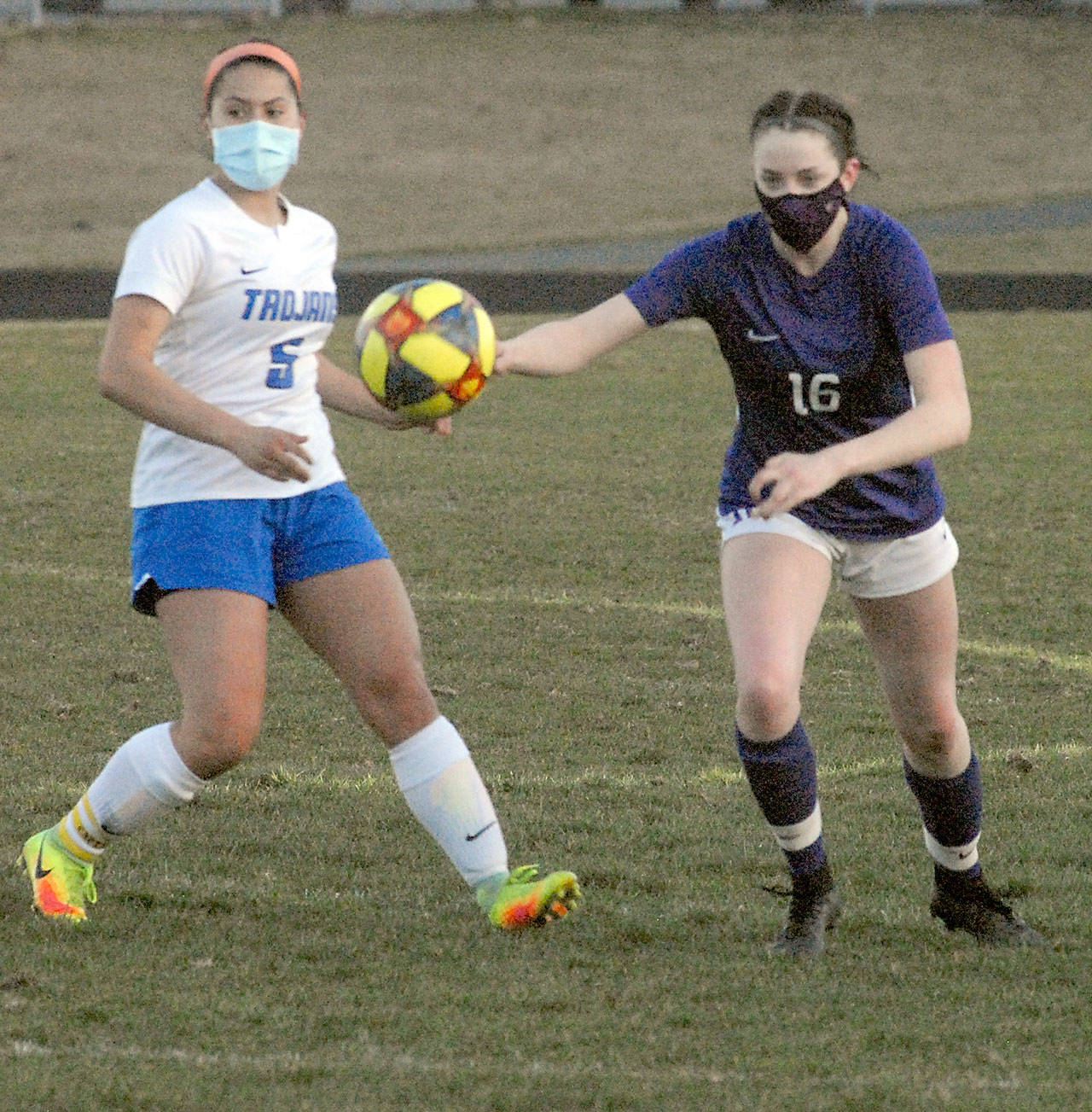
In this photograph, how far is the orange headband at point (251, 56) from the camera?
200 inches

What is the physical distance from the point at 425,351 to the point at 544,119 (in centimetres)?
3214

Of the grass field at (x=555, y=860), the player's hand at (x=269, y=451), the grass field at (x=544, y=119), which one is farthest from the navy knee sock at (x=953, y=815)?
the grass field at (x=544, y=119)

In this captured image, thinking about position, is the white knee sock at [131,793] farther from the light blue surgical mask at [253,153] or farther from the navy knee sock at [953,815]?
the navy knee sock at [953,815]

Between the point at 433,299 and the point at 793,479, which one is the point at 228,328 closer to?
the point at 433,299

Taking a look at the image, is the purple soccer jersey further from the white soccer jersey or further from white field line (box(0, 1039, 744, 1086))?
white field line (box(0, 1039, 744, 1086))

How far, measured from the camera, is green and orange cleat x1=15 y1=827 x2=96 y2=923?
5156mm

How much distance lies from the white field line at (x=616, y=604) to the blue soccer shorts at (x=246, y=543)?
4073 mm

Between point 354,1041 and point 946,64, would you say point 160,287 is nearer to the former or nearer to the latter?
point 354,1041

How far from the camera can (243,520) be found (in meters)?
4.96

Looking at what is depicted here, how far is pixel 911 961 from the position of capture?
4.93m

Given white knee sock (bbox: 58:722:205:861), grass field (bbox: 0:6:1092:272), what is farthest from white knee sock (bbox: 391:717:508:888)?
grass field (bbox: 0:6:1092:272)

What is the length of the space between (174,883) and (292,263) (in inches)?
66.4

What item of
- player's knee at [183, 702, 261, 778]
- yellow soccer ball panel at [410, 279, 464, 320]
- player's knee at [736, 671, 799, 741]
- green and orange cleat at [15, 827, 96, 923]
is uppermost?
yellow soccer ball panel at [410, 279, 464, 320]

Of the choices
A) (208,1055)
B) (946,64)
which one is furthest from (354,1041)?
(946,64)
